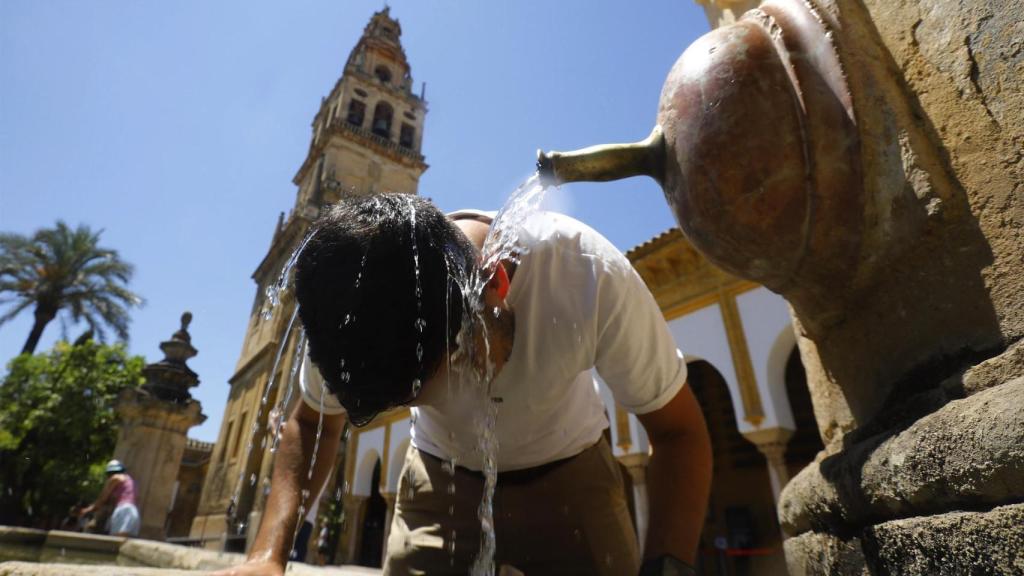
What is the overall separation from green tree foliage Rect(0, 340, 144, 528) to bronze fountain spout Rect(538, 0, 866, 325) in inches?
673

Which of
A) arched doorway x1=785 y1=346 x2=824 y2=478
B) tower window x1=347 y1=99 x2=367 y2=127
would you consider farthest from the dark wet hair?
tower window x1=347 y1=99 x2=367 y2=127

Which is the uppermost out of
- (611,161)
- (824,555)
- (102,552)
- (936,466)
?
(611,161)

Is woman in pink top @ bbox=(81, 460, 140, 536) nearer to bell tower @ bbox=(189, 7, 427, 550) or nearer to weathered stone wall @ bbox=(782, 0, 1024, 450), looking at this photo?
weathered stone wall @ bbox=(782, 0, 1024, 450)

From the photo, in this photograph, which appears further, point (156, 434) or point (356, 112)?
point (356, 112)

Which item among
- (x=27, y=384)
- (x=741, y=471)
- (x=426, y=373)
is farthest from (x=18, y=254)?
(x=426, y=373)

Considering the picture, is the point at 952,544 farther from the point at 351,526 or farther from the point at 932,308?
the point at 351,526

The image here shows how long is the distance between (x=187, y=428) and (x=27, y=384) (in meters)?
11.7

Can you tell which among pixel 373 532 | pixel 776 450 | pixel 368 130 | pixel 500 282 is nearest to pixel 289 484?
pixel 500 282

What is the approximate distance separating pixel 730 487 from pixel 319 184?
19.4 metres

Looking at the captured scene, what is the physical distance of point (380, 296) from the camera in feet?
3.99

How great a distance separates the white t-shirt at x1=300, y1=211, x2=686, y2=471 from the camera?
54.9 inches

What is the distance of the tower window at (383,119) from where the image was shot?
26.8 m

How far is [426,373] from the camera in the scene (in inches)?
51.8

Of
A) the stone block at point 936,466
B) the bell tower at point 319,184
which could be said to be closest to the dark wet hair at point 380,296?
the stone block at point 936,466
